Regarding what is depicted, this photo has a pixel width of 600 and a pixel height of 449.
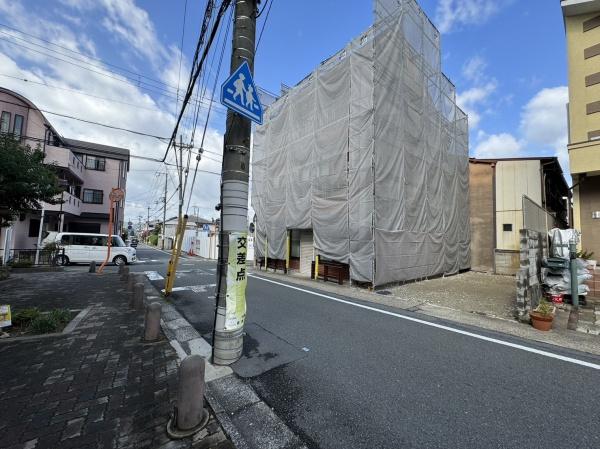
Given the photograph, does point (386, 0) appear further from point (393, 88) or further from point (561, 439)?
point (561, 439)

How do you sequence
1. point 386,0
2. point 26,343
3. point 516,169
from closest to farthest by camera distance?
point 26,343, point 386,0, point 516,169

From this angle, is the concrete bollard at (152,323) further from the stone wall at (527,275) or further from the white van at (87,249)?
the white van at (87,249)

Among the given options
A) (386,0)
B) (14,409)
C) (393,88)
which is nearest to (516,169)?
(393,88)

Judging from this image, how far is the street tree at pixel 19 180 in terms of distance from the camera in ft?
19.3

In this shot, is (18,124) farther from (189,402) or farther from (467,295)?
(467,295)

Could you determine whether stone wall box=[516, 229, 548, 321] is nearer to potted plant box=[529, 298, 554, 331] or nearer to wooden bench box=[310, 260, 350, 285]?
potted plant box=[529, 298, 554, 331]

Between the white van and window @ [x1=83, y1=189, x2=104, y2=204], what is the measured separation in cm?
885

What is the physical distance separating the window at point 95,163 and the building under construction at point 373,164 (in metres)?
18.3

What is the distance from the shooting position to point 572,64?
11305 millimetres

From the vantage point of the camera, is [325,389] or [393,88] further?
[393,88]

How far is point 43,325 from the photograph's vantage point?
463 centimetres

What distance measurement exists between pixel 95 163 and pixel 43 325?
83.0 ft

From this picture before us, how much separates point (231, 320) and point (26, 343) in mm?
3403

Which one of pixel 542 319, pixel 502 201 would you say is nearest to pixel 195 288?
pixel 542 319
